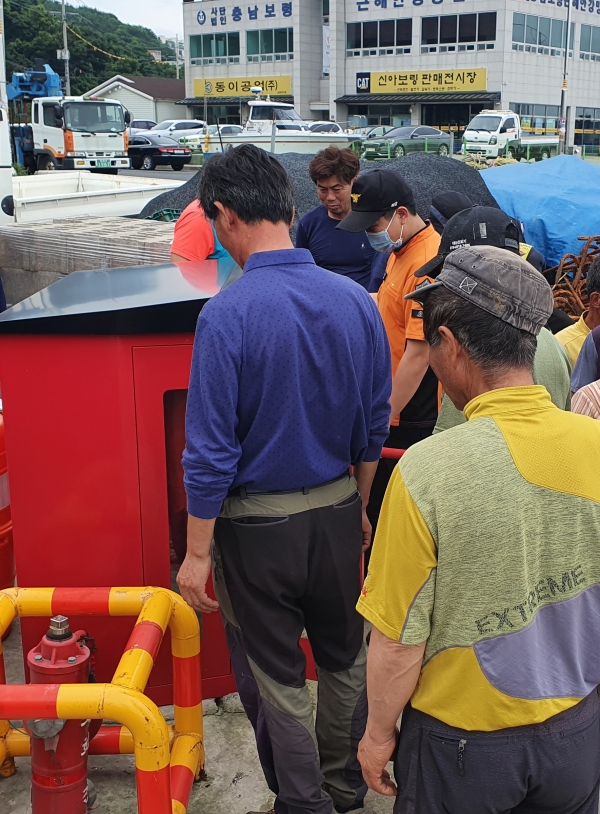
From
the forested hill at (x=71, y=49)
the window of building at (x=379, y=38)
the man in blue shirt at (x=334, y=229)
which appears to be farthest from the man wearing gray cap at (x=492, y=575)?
the forested hill at (x=71, y=49)

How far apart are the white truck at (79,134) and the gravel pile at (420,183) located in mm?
16738

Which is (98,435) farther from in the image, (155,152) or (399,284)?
(155,152)

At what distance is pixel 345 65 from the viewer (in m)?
51.9

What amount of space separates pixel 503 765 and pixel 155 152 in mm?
30125

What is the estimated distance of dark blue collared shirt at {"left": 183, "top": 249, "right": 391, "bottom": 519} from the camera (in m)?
1.97

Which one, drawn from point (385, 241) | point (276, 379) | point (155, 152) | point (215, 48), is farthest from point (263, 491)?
point (215, 48)

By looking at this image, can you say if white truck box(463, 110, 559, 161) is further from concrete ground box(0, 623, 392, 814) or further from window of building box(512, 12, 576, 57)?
concrete ground box(0, 623, 392, 814)

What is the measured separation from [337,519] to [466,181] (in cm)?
805

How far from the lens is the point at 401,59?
50.5 meters

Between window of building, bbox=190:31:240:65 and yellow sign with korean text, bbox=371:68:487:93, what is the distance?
1015 centimetres

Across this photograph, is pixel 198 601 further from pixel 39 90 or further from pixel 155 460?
Result: pixel 39 90

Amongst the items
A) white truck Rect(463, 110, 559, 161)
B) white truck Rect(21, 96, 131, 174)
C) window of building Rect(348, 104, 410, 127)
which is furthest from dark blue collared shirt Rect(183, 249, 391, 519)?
window of building Rect(348, 104, 410, 127)

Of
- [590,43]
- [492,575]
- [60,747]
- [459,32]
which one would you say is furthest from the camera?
[590,43]

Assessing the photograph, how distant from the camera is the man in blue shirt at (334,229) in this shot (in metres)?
4.59
